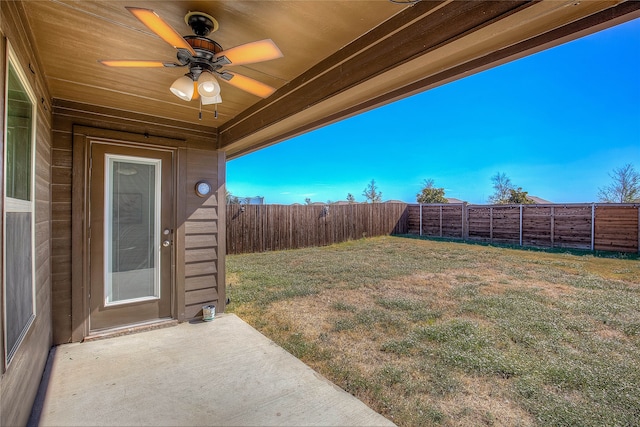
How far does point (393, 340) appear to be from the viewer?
278cm

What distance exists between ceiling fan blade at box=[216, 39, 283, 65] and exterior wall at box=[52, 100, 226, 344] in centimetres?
196

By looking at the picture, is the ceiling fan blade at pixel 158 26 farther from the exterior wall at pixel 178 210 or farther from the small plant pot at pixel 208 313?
the small plant pot at pixel 208 313

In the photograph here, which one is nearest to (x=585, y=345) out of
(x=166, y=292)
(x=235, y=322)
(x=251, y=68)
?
(x=235, y=322)

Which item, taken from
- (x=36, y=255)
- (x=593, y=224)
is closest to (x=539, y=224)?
(x=593, y=224)

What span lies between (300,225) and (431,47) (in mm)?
8254

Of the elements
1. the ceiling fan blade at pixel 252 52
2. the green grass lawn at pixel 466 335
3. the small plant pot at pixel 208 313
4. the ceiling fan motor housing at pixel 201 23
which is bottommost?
the green grass lawn at pixel 466 335

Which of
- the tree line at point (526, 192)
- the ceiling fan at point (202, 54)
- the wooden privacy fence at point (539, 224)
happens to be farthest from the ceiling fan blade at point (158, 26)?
the wooden privacy fence at point (539, 224)

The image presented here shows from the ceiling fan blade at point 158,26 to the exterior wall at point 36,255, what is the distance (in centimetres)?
49

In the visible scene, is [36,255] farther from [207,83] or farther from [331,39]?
[331,39]

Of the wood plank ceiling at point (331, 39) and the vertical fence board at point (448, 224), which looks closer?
the wood plank ceiling at point (331, 39)

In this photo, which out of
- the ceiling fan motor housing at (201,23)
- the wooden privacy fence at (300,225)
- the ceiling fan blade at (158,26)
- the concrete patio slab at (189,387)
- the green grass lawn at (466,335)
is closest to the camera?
the ceiling fan blade at (158,26)

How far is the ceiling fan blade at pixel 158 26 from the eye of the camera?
3.61 ft

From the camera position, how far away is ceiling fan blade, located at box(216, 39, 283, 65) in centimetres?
130

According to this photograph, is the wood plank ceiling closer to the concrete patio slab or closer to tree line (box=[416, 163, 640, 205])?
the concrete patio slab
